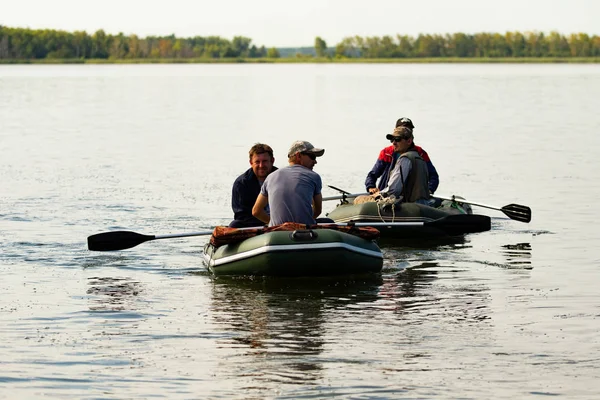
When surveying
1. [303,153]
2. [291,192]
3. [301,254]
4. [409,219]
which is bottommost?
[409,219]

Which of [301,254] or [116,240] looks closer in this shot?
[301,254]

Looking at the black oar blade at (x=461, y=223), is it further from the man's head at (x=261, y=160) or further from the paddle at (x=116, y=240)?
the paddle at (x=116, y=240)

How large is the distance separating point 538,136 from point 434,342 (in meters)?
29.0

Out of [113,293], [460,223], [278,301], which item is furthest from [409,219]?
[113,293]

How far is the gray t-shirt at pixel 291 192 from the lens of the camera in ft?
40.2

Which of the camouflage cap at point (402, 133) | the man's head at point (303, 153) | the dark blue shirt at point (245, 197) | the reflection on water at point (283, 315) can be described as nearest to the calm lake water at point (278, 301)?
the reflection on water at point (283, 315)

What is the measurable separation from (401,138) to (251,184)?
3.08 meters

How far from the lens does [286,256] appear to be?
1234 cm

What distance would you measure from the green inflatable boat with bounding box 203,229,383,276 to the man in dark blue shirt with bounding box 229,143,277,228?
348 mm

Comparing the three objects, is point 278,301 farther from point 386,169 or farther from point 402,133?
point 386,169

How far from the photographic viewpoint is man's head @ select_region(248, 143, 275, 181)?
41.1 ft

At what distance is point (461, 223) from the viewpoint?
1470 centimetres

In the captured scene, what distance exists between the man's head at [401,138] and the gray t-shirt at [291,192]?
9.77ft

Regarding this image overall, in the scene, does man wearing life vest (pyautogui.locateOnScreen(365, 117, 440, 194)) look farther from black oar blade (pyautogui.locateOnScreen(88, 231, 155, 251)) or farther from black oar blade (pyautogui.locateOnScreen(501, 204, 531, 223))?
black oar blade (pyautogui.locateOnScreen(88, 231, 155, 251))
